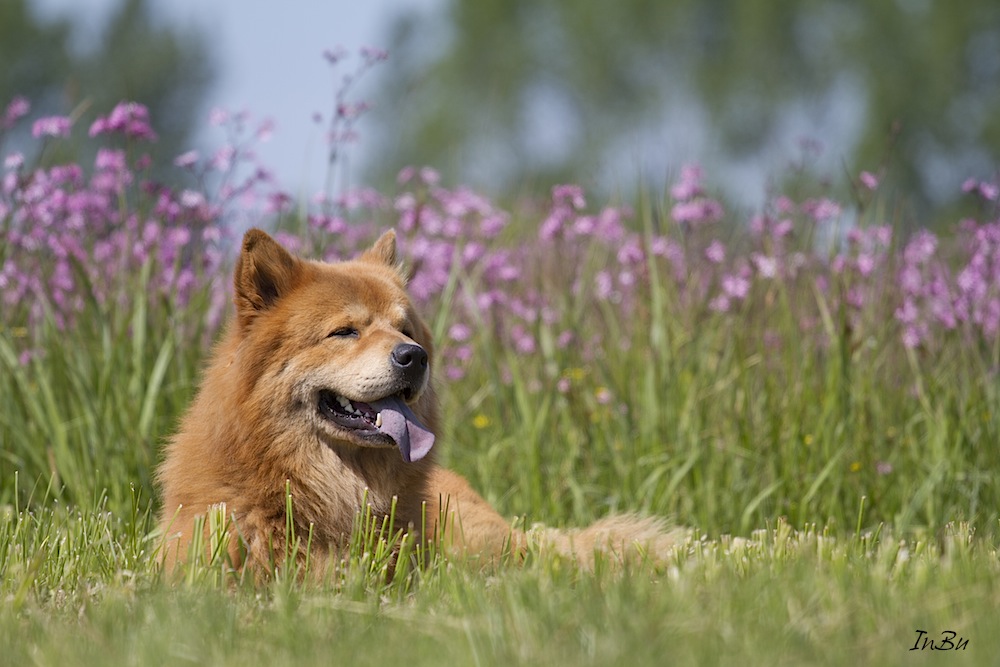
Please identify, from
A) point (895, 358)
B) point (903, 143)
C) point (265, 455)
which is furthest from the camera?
point (903, 143)

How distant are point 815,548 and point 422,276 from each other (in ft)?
11.5

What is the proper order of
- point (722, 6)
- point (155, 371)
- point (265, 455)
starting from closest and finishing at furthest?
point (265, 455) → point (155, 371) → point (722, 6)

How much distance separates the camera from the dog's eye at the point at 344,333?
14.2 ft

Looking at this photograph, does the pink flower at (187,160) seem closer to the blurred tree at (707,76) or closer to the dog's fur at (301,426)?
the dog's fur at (301,426)

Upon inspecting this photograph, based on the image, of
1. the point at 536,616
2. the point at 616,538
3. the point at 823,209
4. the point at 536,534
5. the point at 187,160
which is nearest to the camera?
the point at 536,616

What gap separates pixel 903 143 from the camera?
99.0 feet

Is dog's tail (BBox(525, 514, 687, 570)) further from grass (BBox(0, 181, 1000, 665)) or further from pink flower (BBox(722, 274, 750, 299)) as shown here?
pink flower (BBox(722, 274, 750, 299))

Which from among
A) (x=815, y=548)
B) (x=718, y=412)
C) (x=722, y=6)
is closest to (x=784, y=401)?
(x=718, y=412)

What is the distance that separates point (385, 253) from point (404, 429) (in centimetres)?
120

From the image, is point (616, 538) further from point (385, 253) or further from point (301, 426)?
point (385, 253)

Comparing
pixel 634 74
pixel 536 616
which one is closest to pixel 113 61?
pixel 634 74

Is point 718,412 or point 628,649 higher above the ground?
point 628,649

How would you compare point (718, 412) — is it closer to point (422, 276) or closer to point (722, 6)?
point (422, 276)

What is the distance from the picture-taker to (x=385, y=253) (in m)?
5.14
